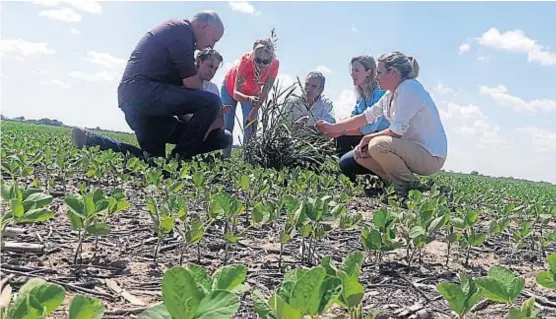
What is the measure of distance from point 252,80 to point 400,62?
191 cm

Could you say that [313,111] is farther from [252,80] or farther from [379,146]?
[379,146]

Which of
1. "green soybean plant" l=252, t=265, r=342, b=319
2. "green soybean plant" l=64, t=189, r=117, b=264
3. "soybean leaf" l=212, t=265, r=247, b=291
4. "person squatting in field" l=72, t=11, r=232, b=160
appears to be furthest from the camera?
"person squatting in field" l=72, t=11, r=232, b=160

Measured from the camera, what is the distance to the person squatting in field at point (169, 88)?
4.36 meters

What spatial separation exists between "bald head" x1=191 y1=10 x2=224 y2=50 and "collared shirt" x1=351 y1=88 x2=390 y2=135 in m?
1.58

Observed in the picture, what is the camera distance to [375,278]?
167 centimetres

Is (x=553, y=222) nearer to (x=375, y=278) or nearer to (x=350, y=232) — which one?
(x=350, y=232)

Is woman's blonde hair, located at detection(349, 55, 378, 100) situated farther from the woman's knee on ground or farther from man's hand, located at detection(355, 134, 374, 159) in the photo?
the woman's knee on ground

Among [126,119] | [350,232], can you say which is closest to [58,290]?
[350,232]

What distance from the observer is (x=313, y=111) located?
18.3ft

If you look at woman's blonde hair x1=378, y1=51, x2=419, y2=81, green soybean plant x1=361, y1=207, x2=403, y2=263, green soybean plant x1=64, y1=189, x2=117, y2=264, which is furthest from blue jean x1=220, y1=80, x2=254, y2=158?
green soybean plant x1=64, y1=189, x2=117, y2=264

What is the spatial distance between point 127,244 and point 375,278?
85 cm

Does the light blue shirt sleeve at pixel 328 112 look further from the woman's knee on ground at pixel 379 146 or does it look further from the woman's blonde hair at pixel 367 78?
the woman's knee on ground at pixel 379 146

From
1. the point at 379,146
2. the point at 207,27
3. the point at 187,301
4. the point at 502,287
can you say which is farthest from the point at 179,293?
the point at 207,27

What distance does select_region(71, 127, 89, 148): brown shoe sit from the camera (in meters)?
5.15
